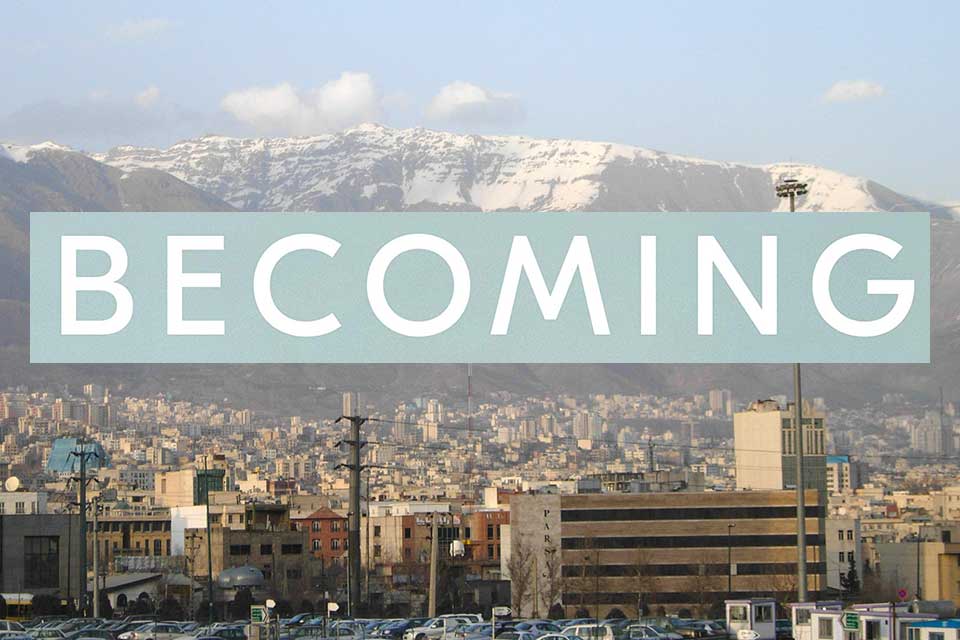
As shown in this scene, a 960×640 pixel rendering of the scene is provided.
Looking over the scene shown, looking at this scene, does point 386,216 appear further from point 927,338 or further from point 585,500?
point 585,500

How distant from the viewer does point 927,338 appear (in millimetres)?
28359

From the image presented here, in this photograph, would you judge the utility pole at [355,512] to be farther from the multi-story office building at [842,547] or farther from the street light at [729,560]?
the multi-story office building at [842,547]

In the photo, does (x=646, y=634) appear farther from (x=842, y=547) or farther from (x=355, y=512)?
(x=842, y=547)

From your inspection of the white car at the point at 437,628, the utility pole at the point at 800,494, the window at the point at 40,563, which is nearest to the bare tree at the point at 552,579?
the window at the point at 40,563

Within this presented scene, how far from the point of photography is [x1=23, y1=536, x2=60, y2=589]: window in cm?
8762

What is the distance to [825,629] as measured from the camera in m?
40.9

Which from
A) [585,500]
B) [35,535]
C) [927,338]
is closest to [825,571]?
[585,500]

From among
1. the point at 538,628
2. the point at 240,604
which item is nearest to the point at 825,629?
the point at 538,628

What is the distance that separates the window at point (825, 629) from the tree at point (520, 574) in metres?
58.9

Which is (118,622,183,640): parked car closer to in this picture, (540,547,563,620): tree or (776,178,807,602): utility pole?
(776,178,807,602): utility pole

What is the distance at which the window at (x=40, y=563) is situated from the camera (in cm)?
8762

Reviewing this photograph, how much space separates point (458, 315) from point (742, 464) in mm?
177301

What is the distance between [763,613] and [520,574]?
217 feet

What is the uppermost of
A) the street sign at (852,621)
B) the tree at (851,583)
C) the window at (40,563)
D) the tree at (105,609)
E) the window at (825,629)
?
the street sign at (852,621)
